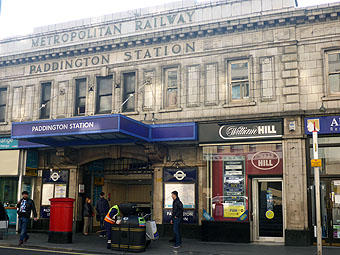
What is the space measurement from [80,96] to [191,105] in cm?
585

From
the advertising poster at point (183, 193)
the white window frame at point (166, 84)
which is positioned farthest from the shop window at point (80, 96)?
the advertising poster at point (183, 193)

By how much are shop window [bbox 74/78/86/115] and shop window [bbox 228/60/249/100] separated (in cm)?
719

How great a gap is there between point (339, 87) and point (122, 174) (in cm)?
1042

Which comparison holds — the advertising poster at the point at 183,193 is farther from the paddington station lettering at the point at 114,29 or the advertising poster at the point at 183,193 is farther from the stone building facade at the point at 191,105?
the paddington station lettering at the point at 114,29

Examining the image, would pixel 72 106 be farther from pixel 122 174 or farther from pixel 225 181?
pixel 225 181

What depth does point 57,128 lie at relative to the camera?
16000mm

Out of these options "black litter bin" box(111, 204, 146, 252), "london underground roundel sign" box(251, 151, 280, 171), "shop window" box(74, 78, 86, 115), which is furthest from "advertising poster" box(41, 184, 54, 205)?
"london underground roundel sign" box(251, 151, 280, 171)

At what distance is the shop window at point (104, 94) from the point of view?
1931cm

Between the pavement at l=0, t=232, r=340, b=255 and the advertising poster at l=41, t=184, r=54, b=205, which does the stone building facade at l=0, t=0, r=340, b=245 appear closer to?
the advertising poster at l=41, t=184, r=54, b=205

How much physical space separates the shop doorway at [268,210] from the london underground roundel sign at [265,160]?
56 cm

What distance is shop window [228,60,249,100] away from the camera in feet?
55.5

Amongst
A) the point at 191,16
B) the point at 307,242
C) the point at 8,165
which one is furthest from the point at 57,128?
the point at 307,242

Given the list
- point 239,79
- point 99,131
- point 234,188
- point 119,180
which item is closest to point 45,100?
point 119,180

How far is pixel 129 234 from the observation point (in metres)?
13.1
